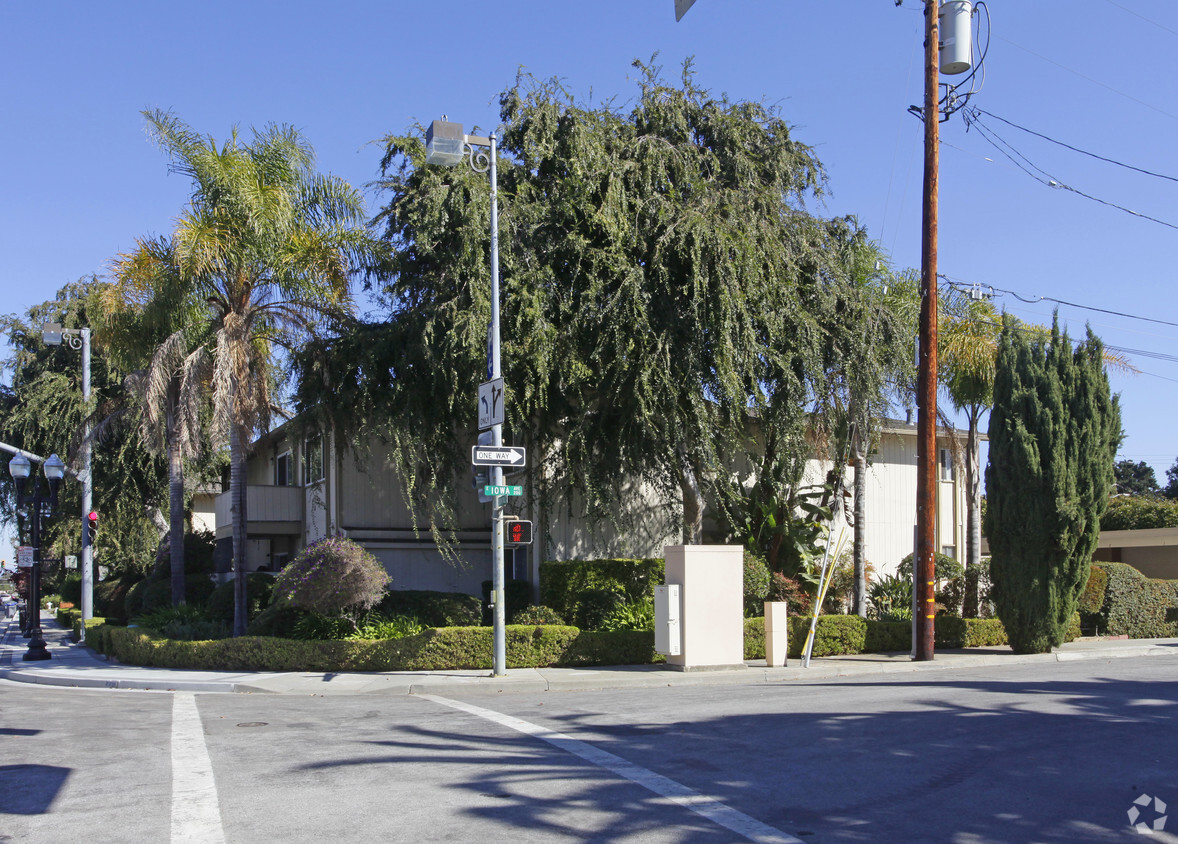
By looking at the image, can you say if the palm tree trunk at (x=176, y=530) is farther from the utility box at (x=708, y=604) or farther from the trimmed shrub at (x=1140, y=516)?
the trimmed shrub at (x=1140, y=516)

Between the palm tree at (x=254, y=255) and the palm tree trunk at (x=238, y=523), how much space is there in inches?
1.0

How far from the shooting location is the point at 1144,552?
122ft

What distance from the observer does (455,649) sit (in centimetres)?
1720

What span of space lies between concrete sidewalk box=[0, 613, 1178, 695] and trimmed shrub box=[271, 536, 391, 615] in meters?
1.30

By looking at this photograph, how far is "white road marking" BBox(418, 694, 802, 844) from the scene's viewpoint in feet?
20.8

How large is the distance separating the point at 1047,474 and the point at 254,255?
52.7 feet

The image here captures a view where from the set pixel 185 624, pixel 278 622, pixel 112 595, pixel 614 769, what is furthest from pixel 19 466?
pixel 614 769

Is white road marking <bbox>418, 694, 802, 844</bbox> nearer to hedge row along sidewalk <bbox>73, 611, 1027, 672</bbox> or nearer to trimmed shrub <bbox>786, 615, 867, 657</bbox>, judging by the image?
hedge row along sidewalk <bbox>73, 611, 1027, 672</bbox>

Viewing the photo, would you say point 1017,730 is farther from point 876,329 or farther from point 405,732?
point 876,329

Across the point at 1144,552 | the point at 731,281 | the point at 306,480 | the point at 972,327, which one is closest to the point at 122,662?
the point at 306,480

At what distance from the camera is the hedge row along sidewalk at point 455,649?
56.3 ft

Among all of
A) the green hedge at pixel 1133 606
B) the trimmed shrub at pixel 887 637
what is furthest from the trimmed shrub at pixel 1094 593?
the trimmed shrub at pixel 887 637

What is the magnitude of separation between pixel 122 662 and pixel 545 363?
37.6 ft

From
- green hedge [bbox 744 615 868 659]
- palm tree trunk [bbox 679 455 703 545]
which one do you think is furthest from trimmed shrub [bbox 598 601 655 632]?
green hedge [bbox 744 615 868 659]
